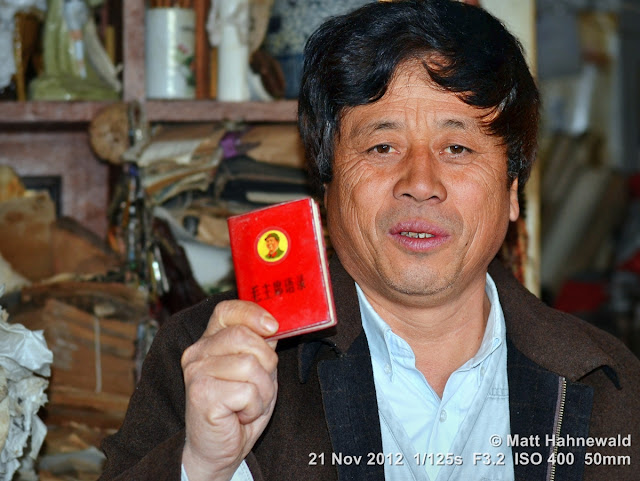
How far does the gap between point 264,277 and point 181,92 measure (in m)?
1.09

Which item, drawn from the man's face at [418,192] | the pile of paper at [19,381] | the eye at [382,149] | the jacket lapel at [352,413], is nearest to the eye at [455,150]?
the man's face at [418,192]

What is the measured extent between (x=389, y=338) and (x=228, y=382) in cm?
49

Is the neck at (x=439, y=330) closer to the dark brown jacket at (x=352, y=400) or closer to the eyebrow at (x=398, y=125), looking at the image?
the dark brown jacket at (x=352, y=400)

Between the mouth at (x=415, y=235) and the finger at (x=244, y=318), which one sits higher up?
the mouth at (x=415, y=235)

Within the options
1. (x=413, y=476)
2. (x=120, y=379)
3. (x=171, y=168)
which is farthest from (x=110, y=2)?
(x=413, y=476)

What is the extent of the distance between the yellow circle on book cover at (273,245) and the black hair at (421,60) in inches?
16.7

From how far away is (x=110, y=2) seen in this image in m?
2.29

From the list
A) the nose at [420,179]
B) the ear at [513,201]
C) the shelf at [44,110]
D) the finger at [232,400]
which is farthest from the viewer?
the shelf at [44,110]

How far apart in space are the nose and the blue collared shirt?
0.89ft

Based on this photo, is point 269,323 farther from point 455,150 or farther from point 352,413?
point 455,150

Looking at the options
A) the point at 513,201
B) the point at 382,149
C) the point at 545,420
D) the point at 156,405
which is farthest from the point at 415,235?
the point at 156,405

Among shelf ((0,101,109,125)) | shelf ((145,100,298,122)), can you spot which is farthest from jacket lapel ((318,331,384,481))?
shelf ((0,101,109,125))

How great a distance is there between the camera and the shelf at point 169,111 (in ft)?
6.78

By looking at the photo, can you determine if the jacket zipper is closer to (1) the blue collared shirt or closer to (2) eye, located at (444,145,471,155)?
(1) the blue collared shirt
